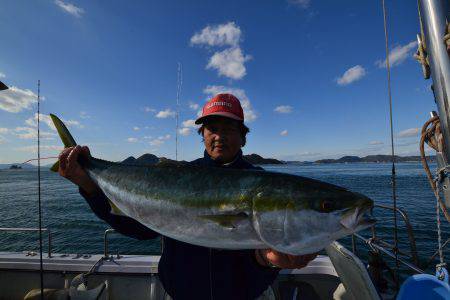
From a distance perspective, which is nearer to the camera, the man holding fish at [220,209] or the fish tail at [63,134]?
the man holding fish at [220,209]

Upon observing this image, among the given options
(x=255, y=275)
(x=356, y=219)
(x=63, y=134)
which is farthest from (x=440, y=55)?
(x=63, y=134)

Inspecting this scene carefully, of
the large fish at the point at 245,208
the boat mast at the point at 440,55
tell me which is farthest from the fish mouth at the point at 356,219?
the boat mast at the point at 440,55

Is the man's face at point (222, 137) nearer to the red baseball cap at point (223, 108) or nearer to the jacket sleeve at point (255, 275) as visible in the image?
the red baseball cap at point (223, 108)

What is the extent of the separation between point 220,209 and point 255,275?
3.49 feet

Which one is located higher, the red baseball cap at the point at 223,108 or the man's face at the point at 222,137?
the red baseball cap at the point at 223,108

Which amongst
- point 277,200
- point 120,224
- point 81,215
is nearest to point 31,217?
point 81,215

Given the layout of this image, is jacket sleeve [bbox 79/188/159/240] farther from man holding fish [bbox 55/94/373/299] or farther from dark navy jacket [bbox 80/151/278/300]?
dark navy jacket [bbox 80/151/278/300]

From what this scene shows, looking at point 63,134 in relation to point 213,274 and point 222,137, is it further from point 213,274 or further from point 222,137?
point 213,274

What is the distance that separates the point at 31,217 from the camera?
27828mm

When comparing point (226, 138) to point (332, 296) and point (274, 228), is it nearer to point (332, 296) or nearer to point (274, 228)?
point (274, 228)

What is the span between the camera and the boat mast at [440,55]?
343cm

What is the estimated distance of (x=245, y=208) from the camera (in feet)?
7.55

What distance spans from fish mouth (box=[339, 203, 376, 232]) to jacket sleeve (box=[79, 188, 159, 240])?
214cm

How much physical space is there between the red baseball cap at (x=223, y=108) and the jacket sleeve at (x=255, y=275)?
5.58ft
